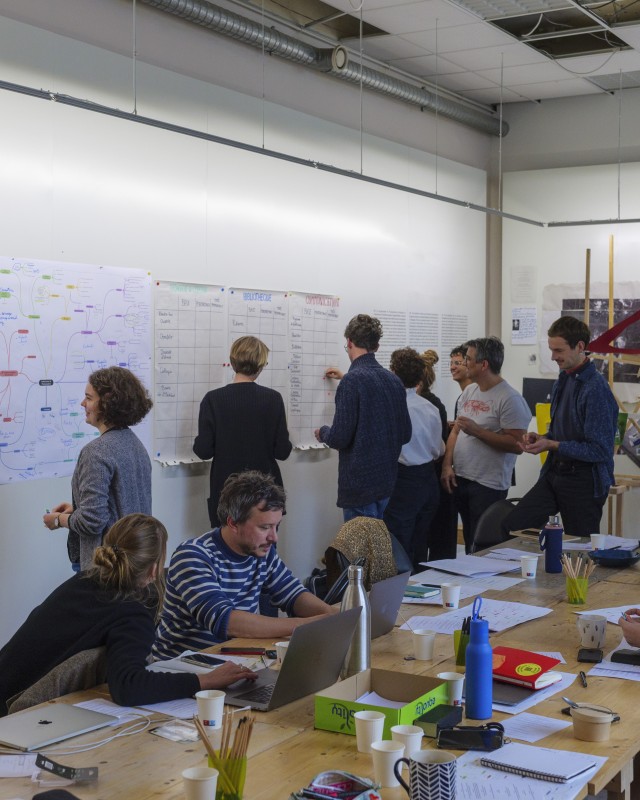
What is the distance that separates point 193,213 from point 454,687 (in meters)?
4.06

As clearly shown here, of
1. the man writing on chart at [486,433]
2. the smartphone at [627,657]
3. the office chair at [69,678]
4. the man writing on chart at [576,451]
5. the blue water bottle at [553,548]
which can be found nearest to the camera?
the office chair at [69,678]

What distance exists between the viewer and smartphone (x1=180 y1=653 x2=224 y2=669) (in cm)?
280

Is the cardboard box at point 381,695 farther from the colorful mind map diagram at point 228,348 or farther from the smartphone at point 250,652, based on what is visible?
the colorful mind map diagram at point 228,348

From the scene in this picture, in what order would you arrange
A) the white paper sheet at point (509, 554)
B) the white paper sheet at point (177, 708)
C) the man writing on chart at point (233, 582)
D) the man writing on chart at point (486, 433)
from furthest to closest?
1. the man writing on chart at point (486, 433)
2. the white paper sheet at point (509, 554)
3. the man writing on chart at point (233, 582)
4. the white paper sheet at point (177, 708)

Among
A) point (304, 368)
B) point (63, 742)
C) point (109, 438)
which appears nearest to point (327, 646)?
point (63, 742)

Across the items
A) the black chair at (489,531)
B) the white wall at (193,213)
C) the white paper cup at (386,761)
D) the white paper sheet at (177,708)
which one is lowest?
the black chair at (489,531)

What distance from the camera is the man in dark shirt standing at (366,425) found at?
5.79 metres

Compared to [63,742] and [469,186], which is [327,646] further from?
[469,186]

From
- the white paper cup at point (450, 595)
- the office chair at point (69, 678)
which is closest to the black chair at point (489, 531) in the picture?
the white paper cup at point (450, 595)

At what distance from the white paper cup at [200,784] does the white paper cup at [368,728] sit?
0.43 meters

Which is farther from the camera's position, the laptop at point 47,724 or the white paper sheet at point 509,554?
the white paper sheet at point 509,554

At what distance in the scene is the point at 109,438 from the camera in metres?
4.25

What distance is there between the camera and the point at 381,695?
2.50 metres

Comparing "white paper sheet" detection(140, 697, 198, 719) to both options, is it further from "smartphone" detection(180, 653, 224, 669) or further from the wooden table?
"smartphone" detection(180, 653, 224, 669)
